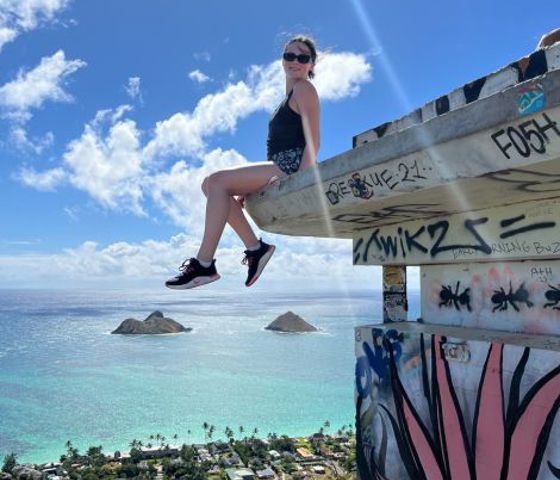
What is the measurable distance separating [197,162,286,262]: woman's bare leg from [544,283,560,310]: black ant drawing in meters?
1.80

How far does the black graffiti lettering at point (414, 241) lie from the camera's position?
3.88 metres

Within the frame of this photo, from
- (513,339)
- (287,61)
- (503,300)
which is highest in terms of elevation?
(287,61)

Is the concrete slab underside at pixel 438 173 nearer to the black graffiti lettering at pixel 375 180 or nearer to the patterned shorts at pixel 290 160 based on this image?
the black graffiti lettering at pixel 375 180

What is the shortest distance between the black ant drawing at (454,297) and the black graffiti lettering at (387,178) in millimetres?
1153

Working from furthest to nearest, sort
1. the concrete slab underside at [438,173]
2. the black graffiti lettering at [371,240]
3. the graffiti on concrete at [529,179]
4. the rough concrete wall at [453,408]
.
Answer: the black graffiti lettering at [371,240] < the rough concrete wall at [453,408] < the graffiti on concrete at [529,179] < the concrete slab underside at [438,173]

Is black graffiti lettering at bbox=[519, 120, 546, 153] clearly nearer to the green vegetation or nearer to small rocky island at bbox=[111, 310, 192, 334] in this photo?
the green vegetation

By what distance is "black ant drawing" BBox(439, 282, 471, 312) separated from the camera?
367 centimetres

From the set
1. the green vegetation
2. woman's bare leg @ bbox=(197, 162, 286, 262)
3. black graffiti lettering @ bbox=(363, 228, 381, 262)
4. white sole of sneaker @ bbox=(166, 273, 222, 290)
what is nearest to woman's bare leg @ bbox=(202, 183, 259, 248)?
woman's bare leg @ bbox=(197, 162, 286, 262)

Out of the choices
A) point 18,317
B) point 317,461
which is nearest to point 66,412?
point 317,461

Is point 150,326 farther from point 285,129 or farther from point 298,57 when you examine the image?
point 298,57

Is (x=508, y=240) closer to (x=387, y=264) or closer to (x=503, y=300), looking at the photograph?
(x=503, y=300)

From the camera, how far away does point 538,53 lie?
9.11 ft

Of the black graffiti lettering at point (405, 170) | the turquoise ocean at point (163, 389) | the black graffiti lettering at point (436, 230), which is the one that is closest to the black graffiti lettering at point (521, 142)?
the black graffiti lettering at point (405, 170)

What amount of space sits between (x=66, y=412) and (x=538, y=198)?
2572 inches
